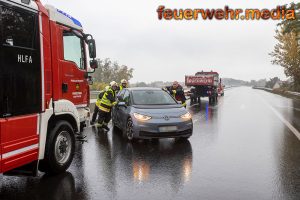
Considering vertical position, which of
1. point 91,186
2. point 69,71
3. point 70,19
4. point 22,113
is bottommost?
point 91,186

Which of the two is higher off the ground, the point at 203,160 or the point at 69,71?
the point at 69,71

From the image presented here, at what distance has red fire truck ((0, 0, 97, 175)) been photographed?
461 centimetres

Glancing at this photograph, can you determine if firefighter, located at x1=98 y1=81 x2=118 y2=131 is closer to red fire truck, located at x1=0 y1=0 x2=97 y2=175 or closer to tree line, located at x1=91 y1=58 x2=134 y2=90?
red fire truck, located at x1=0 y1=0 x2=97 y2=175

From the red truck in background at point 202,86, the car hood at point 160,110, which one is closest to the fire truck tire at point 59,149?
the car hood at point 160,110

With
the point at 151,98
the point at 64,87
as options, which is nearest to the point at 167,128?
the point at 151,98

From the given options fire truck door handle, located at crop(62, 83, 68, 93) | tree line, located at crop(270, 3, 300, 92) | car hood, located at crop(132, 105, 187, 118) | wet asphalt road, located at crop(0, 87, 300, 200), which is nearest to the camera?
wet asphalt road, located at crop(0, 87, 300, 200)

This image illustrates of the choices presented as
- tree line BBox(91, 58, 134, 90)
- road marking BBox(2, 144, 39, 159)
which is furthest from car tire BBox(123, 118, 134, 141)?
tree line BBox(91, 58, 134, 90)

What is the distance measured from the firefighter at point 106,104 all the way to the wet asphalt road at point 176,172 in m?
1.65

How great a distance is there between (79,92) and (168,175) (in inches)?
101

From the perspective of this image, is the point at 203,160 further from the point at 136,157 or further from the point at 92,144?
the point at 92,144

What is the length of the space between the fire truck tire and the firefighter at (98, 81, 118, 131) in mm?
4659

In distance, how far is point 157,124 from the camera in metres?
8.58

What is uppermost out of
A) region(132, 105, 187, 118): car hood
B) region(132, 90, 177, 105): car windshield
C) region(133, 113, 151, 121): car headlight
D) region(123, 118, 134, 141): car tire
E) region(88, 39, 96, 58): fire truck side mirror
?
region(88, 39, 96, 58): fire truck side mirror

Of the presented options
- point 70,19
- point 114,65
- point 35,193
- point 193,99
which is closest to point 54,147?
point 35,193
